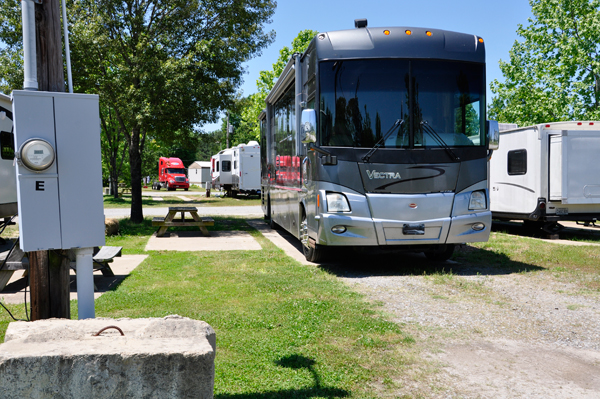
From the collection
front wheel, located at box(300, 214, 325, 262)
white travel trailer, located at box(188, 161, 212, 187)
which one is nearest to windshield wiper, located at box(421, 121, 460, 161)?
front wheel, located at box(300, 214, 325, 262)

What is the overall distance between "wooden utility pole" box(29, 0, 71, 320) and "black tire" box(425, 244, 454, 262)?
251 inches

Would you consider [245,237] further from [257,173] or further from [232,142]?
[232,142]

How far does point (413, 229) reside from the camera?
7707 mm

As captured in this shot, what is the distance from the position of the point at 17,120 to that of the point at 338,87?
206 inches

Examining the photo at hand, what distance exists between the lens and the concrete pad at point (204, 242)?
10.8 metres

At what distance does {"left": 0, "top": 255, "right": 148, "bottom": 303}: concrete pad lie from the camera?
6.51m

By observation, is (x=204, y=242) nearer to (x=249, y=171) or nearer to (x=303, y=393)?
(x=303, y=393)

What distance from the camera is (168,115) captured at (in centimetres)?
1397

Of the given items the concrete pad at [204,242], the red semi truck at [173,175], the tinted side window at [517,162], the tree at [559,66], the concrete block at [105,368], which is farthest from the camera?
the red semi truck at [173,175]

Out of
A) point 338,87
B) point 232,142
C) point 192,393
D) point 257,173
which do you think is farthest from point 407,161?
point 232,142

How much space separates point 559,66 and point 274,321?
24.5 meters

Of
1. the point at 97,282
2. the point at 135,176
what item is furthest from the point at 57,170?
the point at 135,176

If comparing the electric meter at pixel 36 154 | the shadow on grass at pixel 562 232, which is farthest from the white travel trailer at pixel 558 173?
the electric meter at pixel 36 154

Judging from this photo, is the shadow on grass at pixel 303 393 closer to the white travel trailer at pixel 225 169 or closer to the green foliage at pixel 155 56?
the green foliage at pixel 155 56
